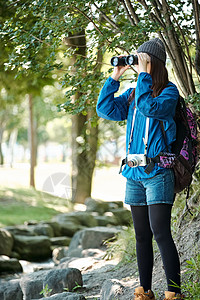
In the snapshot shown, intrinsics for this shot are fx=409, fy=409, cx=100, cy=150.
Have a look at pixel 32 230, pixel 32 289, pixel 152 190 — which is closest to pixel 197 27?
pixel 152 190

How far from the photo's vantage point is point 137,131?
2684mm

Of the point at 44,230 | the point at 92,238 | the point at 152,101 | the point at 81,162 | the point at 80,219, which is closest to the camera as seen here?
the point at 152,101

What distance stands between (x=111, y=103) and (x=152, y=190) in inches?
26.8

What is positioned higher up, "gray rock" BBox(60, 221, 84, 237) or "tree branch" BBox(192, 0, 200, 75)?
"tree branch" BBox(192, 0, 200, 75)

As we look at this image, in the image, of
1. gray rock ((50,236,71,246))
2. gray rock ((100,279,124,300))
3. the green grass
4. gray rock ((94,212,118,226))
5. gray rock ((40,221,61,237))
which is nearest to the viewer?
gray rock ((100,279,124,300))

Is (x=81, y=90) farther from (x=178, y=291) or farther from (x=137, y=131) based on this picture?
(x=178, y=291)

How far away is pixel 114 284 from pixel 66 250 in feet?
13.2

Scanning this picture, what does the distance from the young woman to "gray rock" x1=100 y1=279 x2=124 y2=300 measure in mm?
401

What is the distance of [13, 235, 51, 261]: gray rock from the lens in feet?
25.0

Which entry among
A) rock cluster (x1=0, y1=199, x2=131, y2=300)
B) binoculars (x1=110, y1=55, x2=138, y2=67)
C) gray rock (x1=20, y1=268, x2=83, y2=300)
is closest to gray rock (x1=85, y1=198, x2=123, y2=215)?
rock cluster (x1=0, y1=199, x2=131, y2=300)

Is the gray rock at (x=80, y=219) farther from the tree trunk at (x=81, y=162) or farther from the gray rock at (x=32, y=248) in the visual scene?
the tree trunk at (x=81, y=162)

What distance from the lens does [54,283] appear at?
369cm

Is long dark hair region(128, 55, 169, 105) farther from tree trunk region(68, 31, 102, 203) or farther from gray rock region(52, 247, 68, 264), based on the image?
tree trunk region(68, 31, 102, 203)

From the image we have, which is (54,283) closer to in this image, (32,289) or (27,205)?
(32,289)
